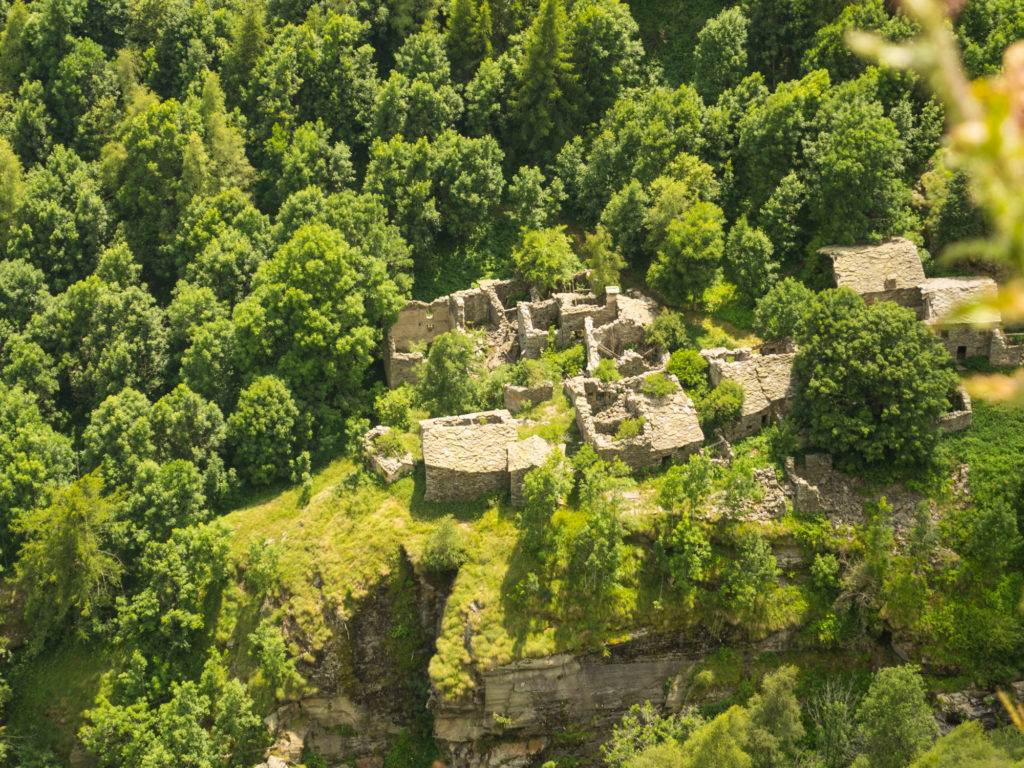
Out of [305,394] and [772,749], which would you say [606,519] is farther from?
[305,394]

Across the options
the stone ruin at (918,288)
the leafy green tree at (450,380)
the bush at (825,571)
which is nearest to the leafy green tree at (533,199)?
the leafy green tree at (450,380)

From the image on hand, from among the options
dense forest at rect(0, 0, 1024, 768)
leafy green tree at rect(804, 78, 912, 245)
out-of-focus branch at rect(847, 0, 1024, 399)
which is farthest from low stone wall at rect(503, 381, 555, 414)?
out-of-focus branch at rect(847, 0, 1024, 399)

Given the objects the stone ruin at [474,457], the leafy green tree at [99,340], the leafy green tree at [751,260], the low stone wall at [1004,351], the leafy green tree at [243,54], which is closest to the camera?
the low stone wall at [1004,351]

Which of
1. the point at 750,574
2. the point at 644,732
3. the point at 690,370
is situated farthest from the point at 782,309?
the point at 644,732

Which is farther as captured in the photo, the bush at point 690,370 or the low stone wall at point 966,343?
the bush at point 690,370

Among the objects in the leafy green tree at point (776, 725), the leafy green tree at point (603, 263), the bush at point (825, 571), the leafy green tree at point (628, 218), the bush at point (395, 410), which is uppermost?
the leafy green tree at point (628, 218)

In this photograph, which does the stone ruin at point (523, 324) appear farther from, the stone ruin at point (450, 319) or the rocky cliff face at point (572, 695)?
the rocky cliff face at point (572, 695)

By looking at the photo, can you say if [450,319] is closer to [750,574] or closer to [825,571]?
[750,574]
